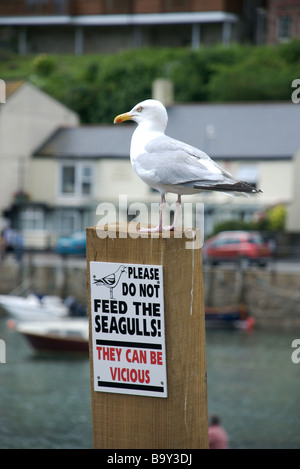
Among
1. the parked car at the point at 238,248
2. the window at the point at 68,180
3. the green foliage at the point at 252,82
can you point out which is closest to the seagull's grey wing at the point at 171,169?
the parked car at the point at 238,248

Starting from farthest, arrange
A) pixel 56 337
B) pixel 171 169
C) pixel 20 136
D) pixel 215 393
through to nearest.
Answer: pixel 20 136 → pixel 56 337 → pixel 215 393 → pixel 171 169

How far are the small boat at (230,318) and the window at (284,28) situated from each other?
33480 millimetres

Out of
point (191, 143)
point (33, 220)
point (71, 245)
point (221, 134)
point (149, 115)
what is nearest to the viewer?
point (149, 115)

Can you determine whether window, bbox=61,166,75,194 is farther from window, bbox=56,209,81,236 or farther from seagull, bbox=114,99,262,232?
seagull, bbox=114,99,262,232

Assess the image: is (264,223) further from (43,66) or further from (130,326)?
(130,326)

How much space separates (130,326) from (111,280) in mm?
239

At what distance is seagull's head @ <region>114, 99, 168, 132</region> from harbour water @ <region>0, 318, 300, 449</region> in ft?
43.7

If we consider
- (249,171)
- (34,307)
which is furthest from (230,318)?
(249,171)

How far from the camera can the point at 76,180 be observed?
43750 mm

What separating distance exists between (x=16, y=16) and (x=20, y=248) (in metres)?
34.8

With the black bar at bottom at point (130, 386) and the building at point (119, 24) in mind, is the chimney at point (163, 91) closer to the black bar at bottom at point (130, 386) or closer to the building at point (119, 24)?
the building at point (119, 24)

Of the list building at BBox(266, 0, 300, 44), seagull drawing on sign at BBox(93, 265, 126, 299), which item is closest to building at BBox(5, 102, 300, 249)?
building at BBox(266, 0, 300, 44)

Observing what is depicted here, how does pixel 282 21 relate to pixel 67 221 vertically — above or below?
above

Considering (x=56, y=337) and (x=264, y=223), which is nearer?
(x=56, y=337)
